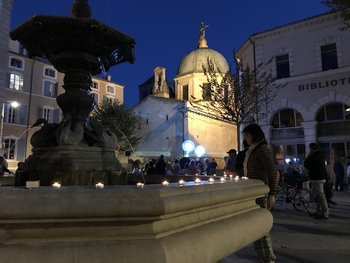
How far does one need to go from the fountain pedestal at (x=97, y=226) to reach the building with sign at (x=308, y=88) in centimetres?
1685

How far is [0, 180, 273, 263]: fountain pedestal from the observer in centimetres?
168

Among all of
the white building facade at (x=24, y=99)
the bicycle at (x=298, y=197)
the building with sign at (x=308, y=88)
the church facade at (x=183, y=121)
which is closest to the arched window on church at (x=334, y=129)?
the building with sign at (x=308, y=88)

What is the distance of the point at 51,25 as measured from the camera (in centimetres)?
448

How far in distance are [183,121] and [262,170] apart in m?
31.6

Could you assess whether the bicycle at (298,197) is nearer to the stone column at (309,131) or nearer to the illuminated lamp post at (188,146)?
the stone column at (309,131)

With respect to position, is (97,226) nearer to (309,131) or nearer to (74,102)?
(74,102)

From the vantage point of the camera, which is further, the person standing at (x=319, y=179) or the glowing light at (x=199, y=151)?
the glowing light at (x=199, y=151)

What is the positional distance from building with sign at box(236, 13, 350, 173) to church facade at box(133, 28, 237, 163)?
41.5 feet

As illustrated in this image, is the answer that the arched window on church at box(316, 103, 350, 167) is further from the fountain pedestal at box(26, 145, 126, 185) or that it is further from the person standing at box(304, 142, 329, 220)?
the fountain pedestal at box(26, 145, 126, 185)

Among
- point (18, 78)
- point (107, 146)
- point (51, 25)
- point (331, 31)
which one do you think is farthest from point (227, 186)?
point (18, 78)

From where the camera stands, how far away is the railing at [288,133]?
1867 centimetres

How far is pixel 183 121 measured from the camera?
35.2m

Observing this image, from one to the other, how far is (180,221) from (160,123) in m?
36.0

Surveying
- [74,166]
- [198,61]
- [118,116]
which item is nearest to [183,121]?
[118,116]
